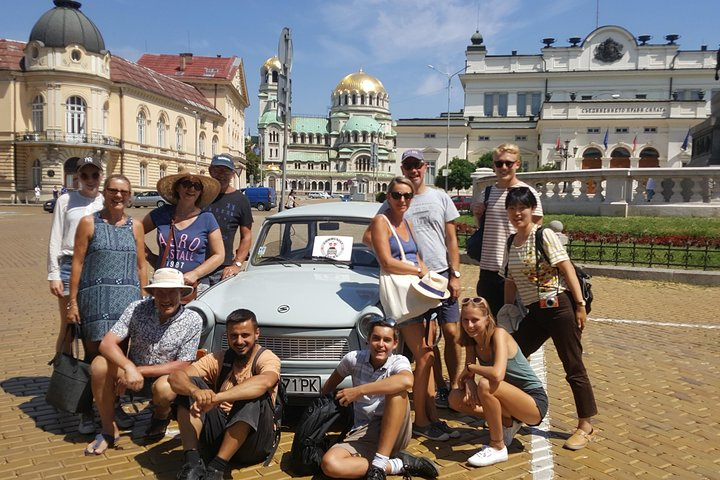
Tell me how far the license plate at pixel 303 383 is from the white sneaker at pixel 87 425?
1568 mm

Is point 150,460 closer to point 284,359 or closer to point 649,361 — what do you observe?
point 284,359

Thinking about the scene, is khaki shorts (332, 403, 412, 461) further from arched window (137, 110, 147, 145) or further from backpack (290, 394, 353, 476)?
arched window (137, 110, 147, 145)

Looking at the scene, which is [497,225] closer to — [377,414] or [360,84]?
[377,414]

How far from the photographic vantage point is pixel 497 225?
4.98 meters

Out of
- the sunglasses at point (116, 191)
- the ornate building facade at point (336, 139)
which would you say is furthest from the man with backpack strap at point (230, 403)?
the ornate building facade at point (336, 139)

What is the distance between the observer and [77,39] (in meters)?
47.7

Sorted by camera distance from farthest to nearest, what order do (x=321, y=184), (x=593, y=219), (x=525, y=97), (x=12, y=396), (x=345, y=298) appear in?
(x=321, y=184)
(x=525, y=97)
(x=593, y=219)
(x=12, y=396)
(x=345, y=298)

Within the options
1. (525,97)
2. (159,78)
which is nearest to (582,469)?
(159,78)

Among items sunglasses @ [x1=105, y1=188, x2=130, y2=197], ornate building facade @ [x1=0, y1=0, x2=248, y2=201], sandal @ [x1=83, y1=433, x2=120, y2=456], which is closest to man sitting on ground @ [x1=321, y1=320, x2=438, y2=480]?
sandal @ [x1=83, y1=433, x2=120, y2=456]

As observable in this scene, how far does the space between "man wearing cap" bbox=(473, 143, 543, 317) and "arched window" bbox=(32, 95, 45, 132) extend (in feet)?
169

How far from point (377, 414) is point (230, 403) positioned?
957 millimetres

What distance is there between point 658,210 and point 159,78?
55069 mm

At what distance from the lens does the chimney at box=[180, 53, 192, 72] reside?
73981mm

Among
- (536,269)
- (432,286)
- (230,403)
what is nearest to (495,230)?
(536,269)
